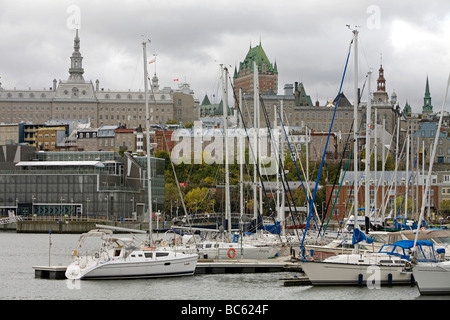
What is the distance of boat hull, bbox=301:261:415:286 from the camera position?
39719mm

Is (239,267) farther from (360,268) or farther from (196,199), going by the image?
(196,199)

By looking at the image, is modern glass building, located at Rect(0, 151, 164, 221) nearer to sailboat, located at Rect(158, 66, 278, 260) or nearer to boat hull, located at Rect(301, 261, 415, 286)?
sailboat, located at Rect(158, 66, 278, 260)

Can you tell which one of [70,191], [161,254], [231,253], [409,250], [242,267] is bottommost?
[242,267]

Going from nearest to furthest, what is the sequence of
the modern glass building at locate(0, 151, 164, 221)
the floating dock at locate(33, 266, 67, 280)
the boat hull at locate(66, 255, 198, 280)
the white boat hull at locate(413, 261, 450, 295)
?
1. the white boat hull at locate(413, 261, 450, 295)
2. the boat hull at locate(66, 255, 198, 280)
3. the floating dock at locate(33, 266, 67, 280)
4. the modern glass building at locate(0, 151, 164, 221)

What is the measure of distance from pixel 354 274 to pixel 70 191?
7819 cm

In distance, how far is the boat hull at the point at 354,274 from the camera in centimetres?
3972

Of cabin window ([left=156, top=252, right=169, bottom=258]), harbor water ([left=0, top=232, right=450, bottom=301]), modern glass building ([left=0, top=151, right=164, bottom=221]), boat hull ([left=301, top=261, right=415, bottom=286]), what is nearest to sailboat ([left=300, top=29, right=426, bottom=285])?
boat hull ([left=301, top=261, right=415, bottom=286])

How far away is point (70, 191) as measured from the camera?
375 ft

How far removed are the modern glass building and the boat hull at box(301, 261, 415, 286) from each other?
240ft

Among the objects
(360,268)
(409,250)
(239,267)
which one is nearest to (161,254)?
(239,267)

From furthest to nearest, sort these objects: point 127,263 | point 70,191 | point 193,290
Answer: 1. point 70,191
2. point 127,263
3. point 193,290

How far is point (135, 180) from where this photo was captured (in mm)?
122188

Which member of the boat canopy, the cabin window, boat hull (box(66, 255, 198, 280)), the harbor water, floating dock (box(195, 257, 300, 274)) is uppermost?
the boat canopy
